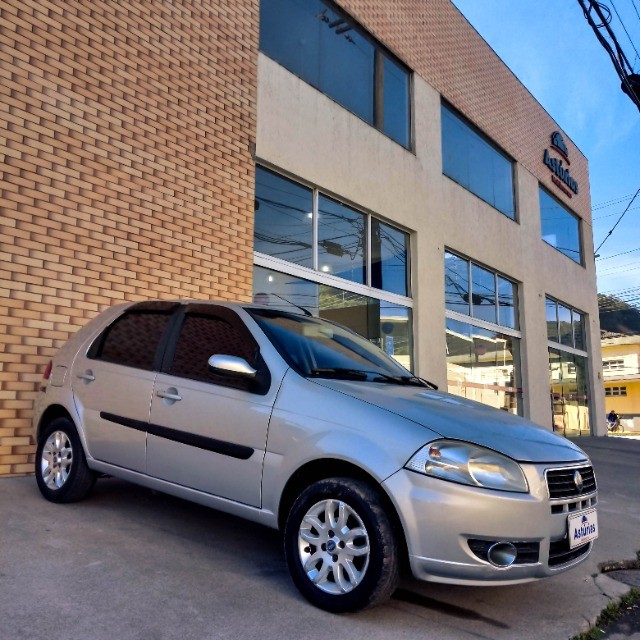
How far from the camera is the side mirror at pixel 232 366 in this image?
334 cm

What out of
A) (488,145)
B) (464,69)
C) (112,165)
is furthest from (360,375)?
(488,145)

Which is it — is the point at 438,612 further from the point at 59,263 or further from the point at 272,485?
the point at 59,263

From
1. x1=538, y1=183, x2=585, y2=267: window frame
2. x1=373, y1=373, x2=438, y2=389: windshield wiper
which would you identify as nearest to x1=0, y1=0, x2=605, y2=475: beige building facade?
x1=538, y1=183, x2=585, y2=267: window frame

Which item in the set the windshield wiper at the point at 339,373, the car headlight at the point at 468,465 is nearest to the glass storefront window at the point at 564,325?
the windshield wiper at the point at 339,373

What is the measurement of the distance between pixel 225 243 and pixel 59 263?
7.07ft

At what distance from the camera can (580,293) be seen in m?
18.8

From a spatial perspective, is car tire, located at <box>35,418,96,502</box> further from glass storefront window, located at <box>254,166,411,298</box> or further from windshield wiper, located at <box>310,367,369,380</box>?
glass storefront window, located at <box>254,166,411,298</box>

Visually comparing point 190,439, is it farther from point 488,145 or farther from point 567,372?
point 567,372

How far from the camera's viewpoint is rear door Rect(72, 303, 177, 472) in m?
3.93

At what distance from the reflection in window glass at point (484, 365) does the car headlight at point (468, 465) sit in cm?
869

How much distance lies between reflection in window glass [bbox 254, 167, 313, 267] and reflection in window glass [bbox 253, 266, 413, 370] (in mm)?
355

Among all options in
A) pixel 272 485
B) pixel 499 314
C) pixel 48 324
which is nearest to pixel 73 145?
pixel 48 324

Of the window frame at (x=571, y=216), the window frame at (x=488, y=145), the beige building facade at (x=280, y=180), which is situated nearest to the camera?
the beige building facade at (x=280, y=180)

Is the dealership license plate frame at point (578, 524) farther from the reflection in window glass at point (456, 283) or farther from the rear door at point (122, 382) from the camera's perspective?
the reflection in window glass at point (456, 283)
